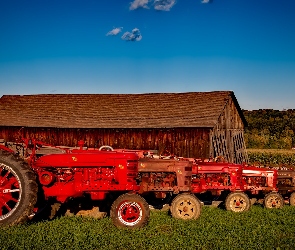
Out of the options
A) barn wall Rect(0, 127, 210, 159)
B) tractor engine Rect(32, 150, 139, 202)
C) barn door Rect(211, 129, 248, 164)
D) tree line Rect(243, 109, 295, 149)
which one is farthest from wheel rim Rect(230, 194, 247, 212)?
tree line Rect(243, 109, 295, 149)

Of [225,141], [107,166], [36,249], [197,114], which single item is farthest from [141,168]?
[225,141]

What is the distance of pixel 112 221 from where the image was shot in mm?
7070

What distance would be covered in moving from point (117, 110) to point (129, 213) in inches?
715

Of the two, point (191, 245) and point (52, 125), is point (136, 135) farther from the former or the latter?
point (191, 245)

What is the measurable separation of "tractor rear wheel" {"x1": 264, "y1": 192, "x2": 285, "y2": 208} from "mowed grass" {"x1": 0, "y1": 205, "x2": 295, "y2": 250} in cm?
189

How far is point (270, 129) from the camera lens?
200ft

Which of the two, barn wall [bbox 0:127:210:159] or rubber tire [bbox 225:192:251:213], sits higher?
barn wall [bbox 0:127:210:159]

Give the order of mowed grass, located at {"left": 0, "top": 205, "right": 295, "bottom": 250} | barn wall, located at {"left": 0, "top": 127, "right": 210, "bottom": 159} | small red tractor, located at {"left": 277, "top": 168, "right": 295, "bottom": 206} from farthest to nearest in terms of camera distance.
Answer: barn wall, located at {"left": 0, "top": 127, "right": 210, "bottom": 159}, small red tractor, located at {"left": 277, "top": 168, "right": 295, "bottom": 206}, mowed grass, located at {"left": 0, "top": 205, "right": 295, "bottom": 250}

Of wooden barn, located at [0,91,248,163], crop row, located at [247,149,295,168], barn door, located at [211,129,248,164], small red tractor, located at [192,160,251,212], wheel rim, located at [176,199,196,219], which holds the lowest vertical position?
wheel rim, located at [176,199,196,219]

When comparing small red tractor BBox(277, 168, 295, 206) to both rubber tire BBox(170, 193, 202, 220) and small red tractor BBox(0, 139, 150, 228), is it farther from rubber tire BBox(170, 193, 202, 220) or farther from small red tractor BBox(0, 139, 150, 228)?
small red tractor BBox(0, 139, 150, 228)

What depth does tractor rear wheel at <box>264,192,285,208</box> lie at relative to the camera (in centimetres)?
1002

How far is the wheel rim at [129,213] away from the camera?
7020 mm

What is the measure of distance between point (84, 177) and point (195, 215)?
2.81 meters

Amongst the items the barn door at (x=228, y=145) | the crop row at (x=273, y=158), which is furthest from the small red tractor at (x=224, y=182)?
the crop row at (x=273, y=158)
